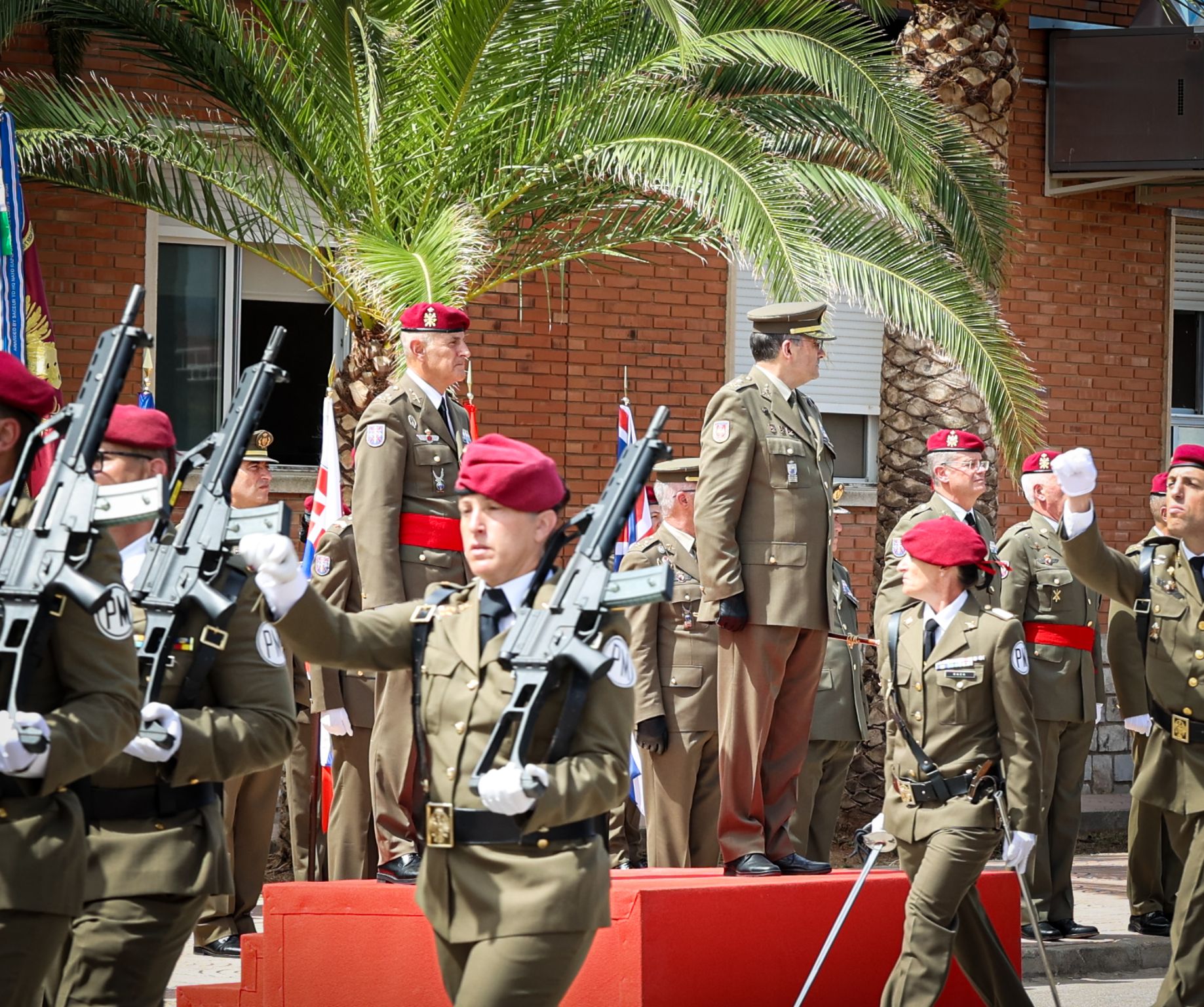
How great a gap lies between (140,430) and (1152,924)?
6.59m

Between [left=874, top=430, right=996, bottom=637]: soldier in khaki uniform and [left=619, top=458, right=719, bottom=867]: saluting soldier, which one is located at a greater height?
[left=874, top=430, right=996, bottom=637]: soldier in khaki uniform

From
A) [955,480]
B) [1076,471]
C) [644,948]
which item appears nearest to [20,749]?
[644,948]

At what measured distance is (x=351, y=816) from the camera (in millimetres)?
8148

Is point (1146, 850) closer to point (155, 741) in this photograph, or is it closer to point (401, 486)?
point (401, 486)

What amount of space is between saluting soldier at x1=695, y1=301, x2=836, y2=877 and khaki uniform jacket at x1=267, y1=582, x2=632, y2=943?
258cm

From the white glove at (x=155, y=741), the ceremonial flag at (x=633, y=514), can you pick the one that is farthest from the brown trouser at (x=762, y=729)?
the ceremonial flag at (x=633, y=514)

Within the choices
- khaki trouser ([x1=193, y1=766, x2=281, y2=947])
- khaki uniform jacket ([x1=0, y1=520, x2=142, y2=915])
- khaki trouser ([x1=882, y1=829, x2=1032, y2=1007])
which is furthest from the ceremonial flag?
khaki uniform jacket ([x1=0, y1=520, x2=142, y2=915])

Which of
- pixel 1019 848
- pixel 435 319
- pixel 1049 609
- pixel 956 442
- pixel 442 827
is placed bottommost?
pixel 1019 848

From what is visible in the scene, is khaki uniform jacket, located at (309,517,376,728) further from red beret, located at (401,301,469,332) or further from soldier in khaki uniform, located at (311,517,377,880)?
red beret, located at (401,301,469,332)

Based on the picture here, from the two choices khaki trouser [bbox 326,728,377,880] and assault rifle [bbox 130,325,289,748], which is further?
khaki trouser [bbox 326,728,377,880]

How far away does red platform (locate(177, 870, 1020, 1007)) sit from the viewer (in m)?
6.13

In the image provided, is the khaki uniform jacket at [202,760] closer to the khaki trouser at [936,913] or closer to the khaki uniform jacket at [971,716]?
the khaki trouser at [936,913]

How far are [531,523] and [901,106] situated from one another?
6219mm

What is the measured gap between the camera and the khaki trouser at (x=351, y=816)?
807 centimetres
